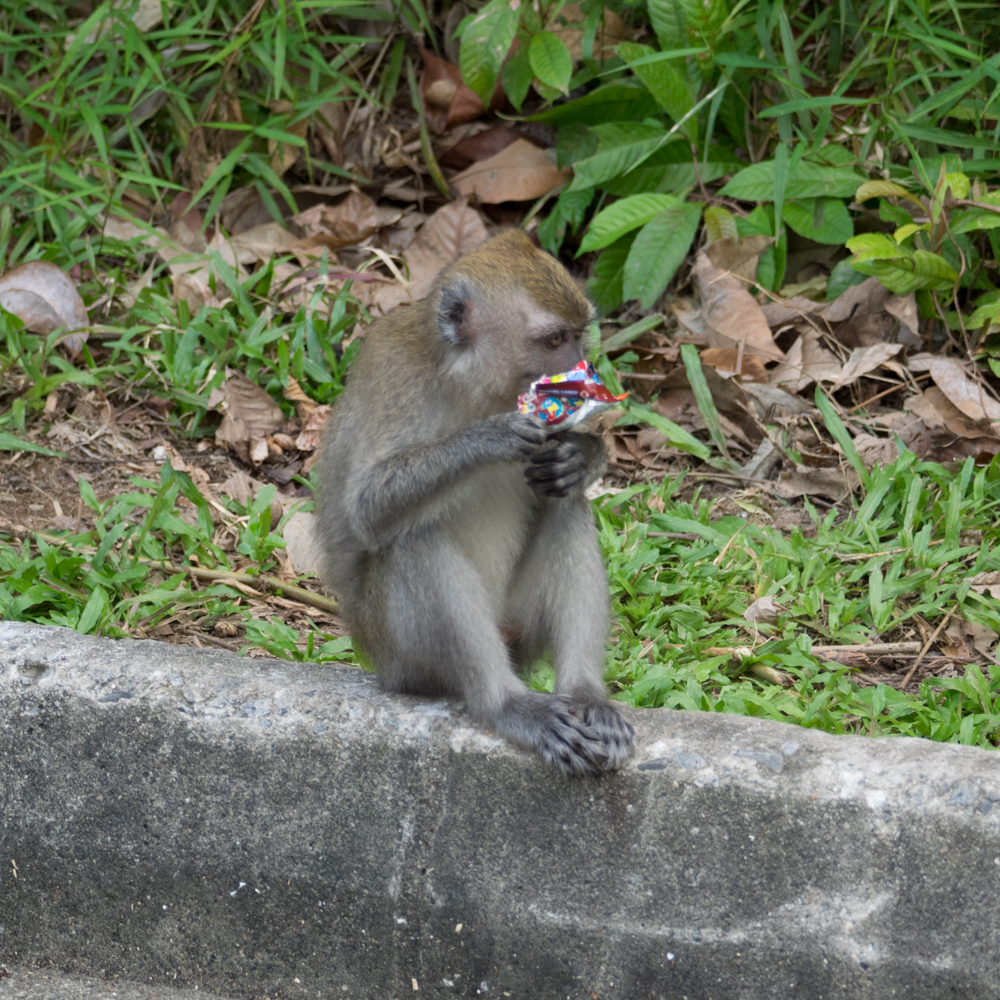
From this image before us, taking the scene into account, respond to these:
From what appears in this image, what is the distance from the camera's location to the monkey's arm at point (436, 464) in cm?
314

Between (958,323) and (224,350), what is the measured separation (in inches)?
129

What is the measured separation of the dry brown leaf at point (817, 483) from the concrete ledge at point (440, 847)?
226 centimetres

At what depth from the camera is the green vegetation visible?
4234 millimetres

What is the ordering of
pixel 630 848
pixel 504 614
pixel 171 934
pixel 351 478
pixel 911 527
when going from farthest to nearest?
1. pixel 911 527
2. pixel 504 614
3. pixel 351 478
4. pixel 171 934
5. pixel 630 848

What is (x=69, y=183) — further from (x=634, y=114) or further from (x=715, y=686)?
(x=715, y=686)

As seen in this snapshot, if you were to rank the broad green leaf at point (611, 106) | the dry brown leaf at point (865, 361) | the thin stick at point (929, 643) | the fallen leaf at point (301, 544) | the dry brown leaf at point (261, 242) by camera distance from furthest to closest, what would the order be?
the dry brown leaf at point (261, 242)
the broad green leaf at point (611, 106)
the dry brown leaf at point (865, 361)
the fallen leaf at point (301, 544)
the thin stick at point (929, 643)

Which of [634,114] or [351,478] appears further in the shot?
[634,114]

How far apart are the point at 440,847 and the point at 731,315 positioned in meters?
3.36

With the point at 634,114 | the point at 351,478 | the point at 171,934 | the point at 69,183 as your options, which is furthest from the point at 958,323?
the point at 69,183

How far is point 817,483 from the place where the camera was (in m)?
5.05

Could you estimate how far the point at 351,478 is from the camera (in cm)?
335

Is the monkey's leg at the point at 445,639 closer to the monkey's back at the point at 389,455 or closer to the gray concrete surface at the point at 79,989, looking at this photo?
the monkey's back at the point at 389,455

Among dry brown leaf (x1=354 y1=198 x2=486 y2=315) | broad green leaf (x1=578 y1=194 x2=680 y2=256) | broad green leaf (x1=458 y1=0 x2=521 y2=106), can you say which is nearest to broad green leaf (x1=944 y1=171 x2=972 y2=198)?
broad green leaf (x1=578 y1=194 x2=680 y2=256)

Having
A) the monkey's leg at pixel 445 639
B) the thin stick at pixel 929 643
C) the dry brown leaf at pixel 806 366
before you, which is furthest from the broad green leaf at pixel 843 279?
the monkey's leg at pixel 445 639
